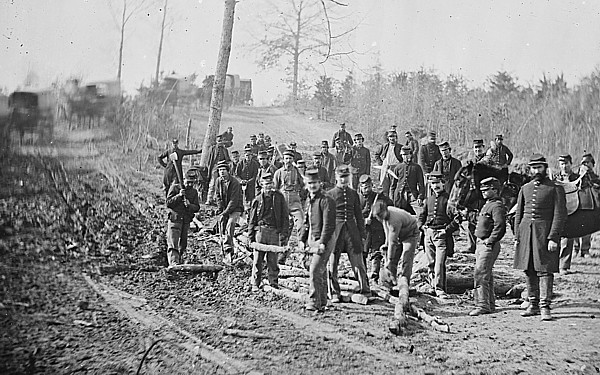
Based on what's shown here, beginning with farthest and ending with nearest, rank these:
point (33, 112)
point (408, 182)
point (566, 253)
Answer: point (566, 253) → point (408, 182) → point (33, 112)

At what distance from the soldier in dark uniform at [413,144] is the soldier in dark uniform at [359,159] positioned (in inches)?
12.4

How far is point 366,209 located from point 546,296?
51.9 inches

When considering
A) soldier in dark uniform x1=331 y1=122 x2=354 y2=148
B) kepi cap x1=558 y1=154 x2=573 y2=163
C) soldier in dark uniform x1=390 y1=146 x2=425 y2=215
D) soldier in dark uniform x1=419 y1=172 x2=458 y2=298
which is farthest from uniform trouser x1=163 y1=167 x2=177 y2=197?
kepi cap x1=558 y1=154 x2=573 y2=163

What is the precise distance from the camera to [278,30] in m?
3.80

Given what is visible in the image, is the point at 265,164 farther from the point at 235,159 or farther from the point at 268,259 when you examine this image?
the point at 268,259

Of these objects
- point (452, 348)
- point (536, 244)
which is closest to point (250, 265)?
point (452, 348)

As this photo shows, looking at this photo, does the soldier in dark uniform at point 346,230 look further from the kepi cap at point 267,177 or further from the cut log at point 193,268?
the cut log at point 193,268

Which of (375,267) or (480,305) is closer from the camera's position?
(480,305)

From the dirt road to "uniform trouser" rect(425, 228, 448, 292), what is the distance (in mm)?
292

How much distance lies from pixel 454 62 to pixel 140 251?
2516 mm

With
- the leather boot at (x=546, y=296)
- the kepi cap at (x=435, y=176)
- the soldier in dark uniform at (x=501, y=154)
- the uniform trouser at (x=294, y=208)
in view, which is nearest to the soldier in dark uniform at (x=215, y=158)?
the uniform trouser at (x=294, y=208)

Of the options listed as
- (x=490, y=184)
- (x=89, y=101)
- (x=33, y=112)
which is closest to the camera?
(x=33, y=112)

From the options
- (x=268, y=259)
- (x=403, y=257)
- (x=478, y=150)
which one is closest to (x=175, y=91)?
(x=268, y=259)

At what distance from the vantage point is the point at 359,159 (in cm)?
447
